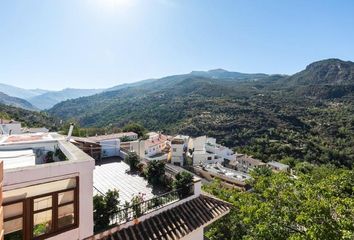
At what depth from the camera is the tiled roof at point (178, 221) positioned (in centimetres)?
777

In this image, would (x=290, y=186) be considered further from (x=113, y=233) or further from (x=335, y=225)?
(x=113, y=233)

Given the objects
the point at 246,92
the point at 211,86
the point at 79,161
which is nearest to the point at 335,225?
the point at 79,161

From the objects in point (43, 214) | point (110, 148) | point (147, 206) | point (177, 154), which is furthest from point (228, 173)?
point (43, 214)

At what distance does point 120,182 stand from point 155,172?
179 cm

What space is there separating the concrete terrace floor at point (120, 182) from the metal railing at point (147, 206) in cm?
119

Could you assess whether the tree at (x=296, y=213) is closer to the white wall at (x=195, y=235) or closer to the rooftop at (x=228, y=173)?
the white wall at (x=195, y=235)

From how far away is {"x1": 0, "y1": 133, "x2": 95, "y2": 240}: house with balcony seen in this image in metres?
4.98

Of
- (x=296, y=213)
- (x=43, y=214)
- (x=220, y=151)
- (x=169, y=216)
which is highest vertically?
(x=43, y=214)

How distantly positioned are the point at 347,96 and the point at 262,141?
71.3 m

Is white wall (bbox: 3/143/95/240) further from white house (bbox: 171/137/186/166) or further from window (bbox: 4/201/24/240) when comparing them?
white house (bbox: 171/137/186/166)

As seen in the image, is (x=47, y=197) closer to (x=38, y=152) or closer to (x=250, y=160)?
(x=38, y=152)

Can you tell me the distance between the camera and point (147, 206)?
29.0ft

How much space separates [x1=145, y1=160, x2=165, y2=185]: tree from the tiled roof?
2181 millimetres

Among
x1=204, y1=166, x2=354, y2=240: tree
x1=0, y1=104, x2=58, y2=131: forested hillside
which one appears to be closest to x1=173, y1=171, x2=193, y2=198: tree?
x1=204, y1=166, x2=354, y2=240: tree
